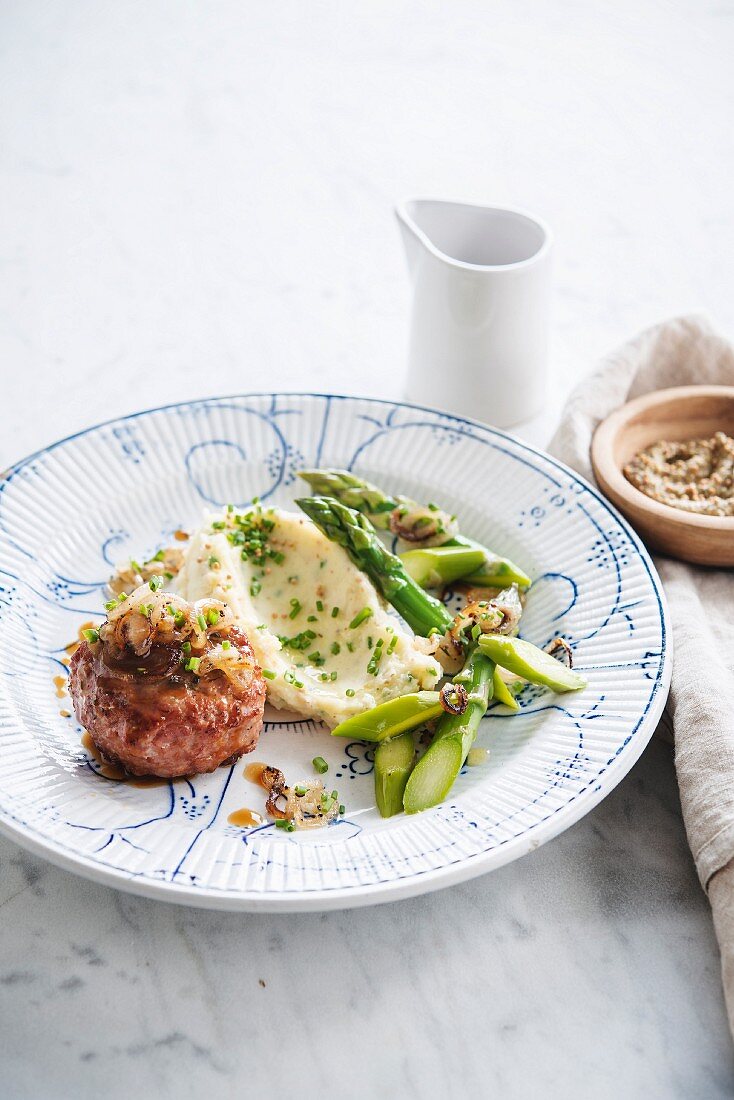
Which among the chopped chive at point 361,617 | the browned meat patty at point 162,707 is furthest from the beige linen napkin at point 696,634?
the browned meat patty at point 162,707

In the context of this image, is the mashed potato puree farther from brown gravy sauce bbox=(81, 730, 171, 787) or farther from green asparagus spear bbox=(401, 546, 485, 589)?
brown gravy sauce bbox=(81, 730, 171, 787)

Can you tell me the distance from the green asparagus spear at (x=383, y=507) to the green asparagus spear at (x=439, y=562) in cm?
4

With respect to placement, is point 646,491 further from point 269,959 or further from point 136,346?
point 136,346

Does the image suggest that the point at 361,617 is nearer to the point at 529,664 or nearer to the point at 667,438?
the point at 529,664

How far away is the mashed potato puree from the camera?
4.11 metres

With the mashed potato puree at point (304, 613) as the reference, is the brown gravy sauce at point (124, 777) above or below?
below

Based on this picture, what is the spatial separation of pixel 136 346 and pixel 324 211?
91.0 inches

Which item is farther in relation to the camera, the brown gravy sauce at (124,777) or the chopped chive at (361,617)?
the chopped chive at (361,617)

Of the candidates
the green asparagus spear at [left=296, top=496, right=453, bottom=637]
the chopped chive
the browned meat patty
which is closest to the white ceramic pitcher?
the green asparagus spear at [left=296, top=496, right=453, bottom=637]

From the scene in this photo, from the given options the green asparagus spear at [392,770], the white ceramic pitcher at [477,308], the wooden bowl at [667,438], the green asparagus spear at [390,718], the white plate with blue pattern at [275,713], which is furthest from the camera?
the white ceramic pitcher at [477,308]

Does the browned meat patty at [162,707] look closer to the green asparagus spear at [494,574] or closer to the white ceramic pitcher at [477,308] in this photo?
the green asparagus spear at [494,574]

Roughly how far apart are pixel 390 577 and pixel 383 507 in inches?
23.9

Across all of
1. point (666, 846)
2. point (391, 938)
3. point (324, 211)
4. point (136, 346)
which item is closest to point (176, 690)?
point (391, 938)

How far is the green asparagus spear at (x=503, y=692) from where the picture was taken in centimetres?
410
